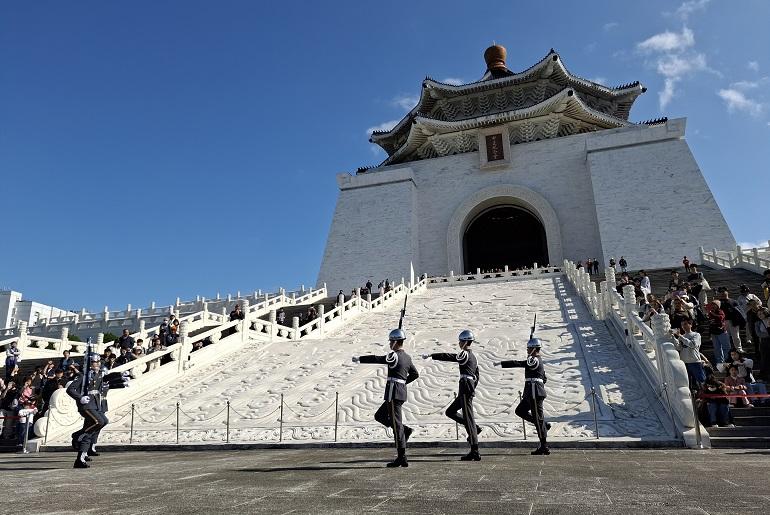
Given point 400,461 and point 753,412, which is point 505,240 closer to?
point 753,412

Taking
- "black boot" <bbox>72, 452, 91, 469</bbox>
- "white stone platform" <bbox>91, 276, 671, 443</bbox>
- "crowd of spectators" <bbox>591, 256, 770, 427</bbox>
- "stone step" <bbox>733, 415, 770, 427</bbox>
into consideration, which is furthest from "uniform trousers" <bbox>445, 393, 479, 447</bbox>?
"black boot" <bbox>72, 452, 91, 469</bbox>

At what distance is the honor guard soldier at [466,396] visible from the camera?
495cm

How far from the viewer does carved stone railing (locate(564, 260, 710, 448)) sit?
586cm

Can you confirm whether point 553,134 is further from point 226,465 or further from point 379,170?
point 226,465

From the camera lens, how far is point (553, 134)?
27.8 m

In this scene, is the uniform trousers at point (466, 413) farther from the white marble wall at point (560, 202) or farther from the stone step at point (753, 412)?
the white marble wall at point (560, 202)

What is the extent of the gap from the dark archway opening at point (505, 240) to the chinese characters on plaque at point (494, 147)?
3582 mm

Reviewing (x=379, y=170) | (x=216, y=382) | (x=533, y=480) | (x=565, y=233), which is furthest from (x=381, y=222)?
(x=533, y=480)

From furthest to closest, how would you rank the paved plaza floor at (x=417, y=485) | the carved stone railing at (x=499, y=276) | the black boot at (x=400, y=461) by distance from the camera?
the carved stone railing at (x=499, y=276) → the black boot at (x=400, y=461) → the paved plaza floor at (x=417, y=485)

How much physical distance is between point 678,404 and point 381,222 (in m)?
22.4

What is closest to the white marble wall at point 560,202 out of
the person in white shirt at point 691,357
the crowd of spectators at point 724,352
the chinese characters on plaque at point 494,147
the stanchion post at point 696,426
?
the chinese characters on plaque at point 494,147

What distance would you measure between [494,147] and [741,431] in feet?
76.7

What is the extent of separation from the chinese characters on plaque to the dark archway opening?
358 centimetres

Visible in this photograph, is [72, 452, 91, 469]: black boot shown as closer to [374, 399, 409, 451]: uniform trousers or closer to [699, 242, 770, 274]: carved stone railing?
[374, 399, 409, 451]: uniform trousers
